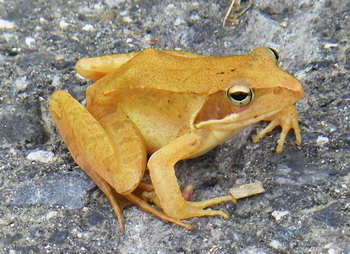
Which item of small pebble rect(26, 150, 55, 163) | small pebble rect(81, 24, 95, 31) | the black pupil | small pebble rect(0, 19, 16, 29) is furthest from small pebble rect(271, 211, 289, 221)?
small pebble rect(0, 19, 16, 29)

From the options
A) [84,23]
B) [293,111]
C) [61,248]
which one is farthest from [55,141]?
[293,111]

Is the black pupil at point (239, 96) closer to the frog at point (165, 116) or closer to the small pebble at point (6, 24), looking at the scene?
the frog at point (165, 116)

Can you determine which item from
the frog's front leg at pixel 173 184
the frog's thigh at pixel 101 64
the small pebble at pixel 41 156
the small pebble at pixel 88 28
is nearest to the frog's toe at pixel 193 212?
the frog's front leg at pixel 173 184

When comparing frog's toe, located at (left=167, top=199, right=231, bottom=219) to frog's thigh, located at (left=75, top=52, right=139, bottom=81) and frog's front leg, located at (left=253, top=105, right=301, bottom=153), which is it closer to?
frog's front leg, located at (left=253, top=105, right=301, bottom=153)

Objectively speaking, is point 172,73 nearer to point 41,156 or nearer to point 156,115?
point 156,115

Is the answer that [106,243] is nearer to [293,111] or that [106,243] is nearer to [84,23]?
[293,111]

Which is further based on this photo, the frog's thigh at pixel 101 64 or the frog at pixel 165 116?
the frog's thigh at pixel 101 64
